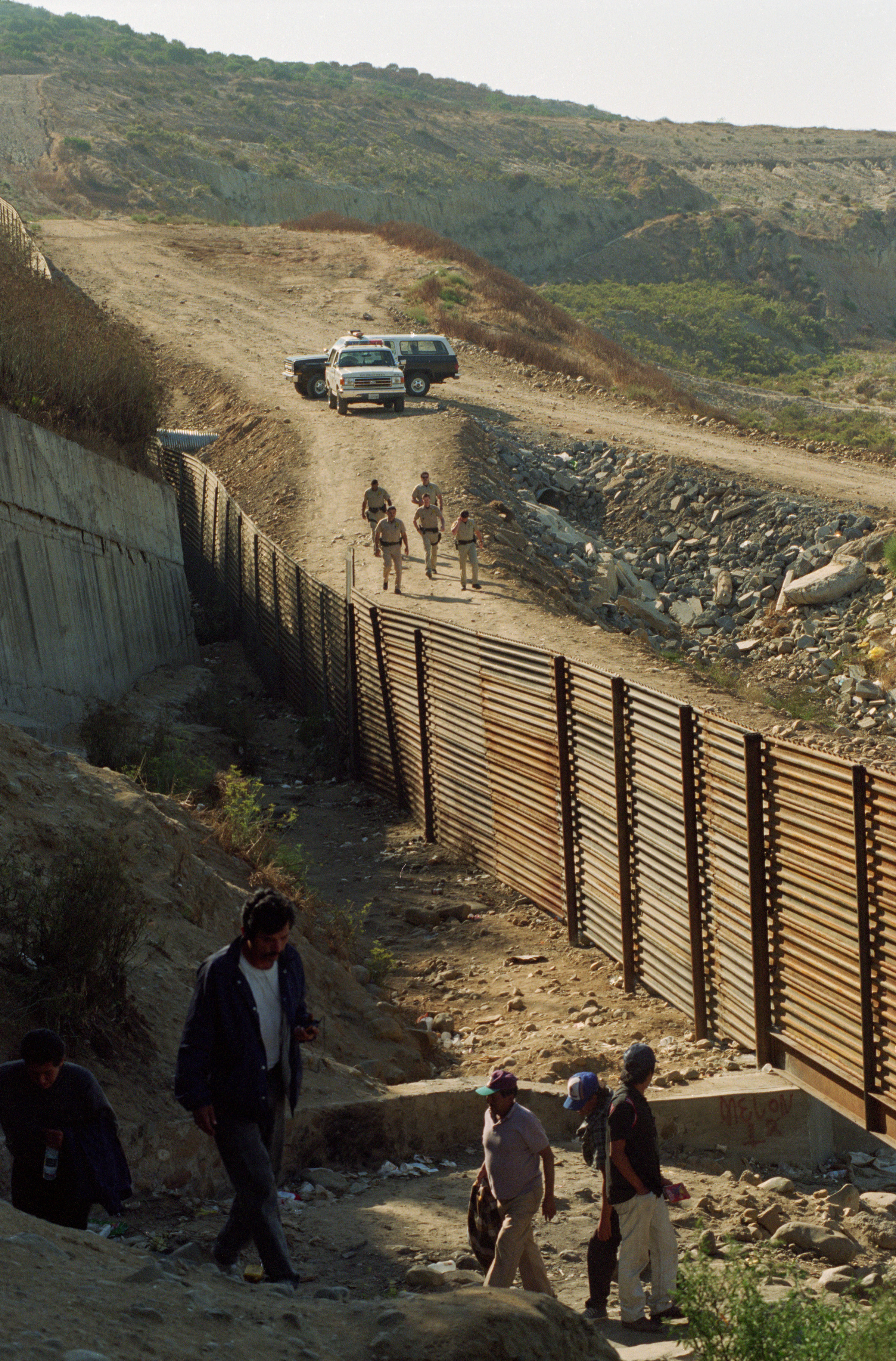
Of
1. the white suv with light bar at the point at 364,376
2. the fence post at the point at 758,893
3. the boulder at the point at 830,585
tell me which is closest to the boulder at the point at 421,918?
the fence post at the point at 758,893

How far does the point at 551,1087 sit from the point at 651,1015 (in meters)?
1.43

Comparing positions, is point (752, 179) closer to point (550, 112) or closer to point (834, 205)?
point (834, 205)

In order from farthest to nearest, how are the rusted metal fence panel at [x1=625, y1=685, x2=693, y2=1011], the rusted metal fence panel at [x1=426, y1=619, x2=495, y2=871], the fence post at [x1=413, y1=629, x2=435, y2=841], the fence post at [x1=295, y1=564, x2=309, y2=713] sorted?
the fence post at [x1=295, y1=564, x2=309, y2=713], the fence post at [x1=413, y1=629, x2=435, y2=841], the rusted metal fence panel at [x1=426, y1=619, x2=495, y2=871], the rusted metal fence panel at [x1=625, y1=685, x2=693, y2=1011]

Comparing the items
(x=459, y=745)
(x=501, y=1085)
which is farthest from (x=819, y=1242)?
(x=459, y=745)

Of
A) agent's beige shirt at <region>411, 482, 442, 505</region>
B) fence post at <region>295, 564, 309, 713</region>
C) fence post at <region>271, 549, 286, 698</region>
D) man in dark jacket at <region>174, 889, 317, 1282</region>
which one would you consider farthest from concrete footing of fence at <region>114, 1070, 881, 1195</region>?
agent's beige shirt at <region>411, 482, 442, 505</region>

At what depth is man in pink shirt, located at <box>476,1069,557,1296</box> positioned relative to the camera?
4.77 m

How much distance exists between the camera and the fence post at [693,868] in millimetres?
7223

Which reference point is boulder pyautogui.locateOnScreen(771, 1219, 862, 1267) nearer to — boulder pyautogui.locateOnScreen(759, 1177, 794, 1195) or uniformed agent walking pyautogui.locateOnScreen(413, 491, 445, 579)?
boulder pyautogui.locateOnScreen(759, 1177, 794, 1195)

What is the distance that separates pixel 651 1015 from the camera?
7.92m

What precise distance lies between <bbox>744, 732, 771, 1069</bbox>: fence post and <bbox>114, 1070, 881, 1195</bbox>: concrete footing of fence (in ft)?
0.88

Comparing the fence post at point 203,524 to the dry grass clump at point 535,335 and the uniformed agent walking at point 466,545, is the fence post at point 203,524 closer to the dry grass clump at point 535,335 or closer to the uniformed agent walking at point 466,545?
the uniformed agent walking at point 466,545

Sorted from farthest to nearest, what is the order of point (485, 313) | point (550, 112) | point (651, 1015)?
point (550, 112), point (485, 313), point (651, 1015)

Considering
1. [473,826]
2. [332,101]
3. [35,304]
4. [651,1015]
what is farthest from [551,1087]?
[332,101]

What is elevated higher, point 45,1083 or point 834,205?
point 834,205
